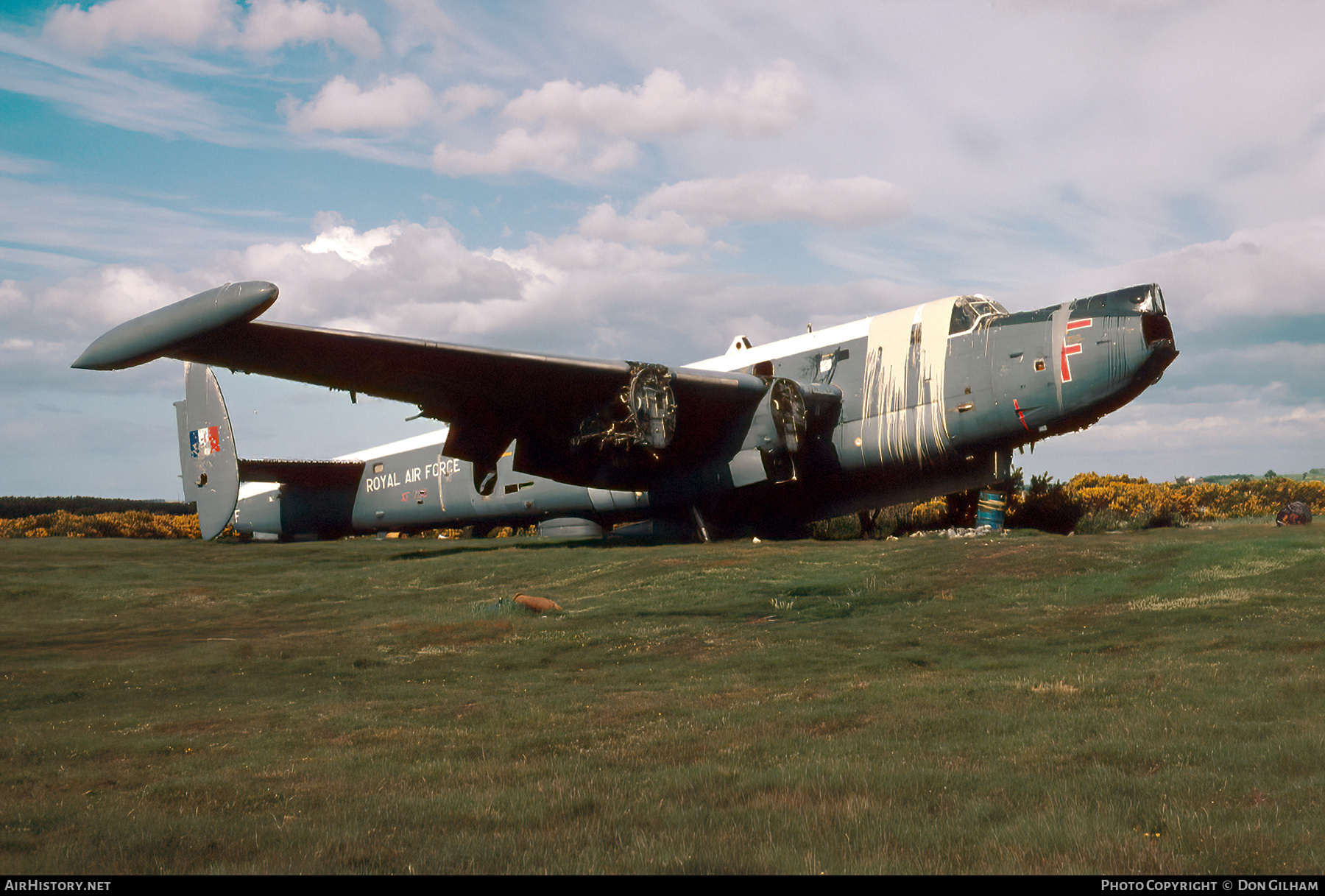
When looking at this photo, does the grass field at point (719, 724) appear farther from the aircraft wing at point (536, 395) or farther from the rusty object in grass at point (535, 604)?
the aircraft wing at point (536, 395)


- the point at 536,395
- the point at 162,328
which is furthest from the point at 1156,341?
the point at 162,328

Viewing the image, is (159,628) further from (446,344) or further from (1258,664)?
(1258,664)

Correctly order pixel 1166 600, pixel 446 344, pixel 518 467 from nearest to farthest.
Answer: pixel 1166 600 → pixel 446 344 → pixel 518 467

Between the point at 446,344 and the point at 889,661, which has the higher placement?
the point at 446,344

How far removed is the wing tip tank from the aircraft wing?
48.6 inches

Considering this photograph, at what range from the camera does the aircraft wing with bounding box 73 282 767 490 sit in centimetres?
1769

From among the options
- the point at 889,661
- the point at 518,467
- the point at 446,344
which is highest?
the point at 446,344

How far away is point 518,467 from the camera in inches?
916

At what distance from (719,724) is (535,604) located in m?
7.67

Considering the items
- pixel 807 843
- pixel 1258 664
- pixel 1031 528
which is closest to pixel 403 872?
pixel 807 843

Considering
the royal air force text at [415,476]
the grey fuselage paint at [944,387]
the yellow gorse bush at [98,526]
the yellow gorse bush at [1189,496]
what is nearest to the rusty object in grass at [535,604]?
the grey fuselage paint at [944,387]

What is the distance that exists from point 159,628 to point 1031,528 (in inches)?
771

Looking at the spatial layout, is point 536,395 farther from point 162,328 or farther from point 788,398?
point 162,328

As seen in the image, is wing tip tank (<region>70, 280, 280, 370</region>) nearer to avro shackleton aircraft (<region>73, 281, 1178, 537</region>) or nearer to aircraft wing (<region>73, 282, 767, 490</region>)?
aircraft wing (<region>73, 282, 767, 490</region>)
